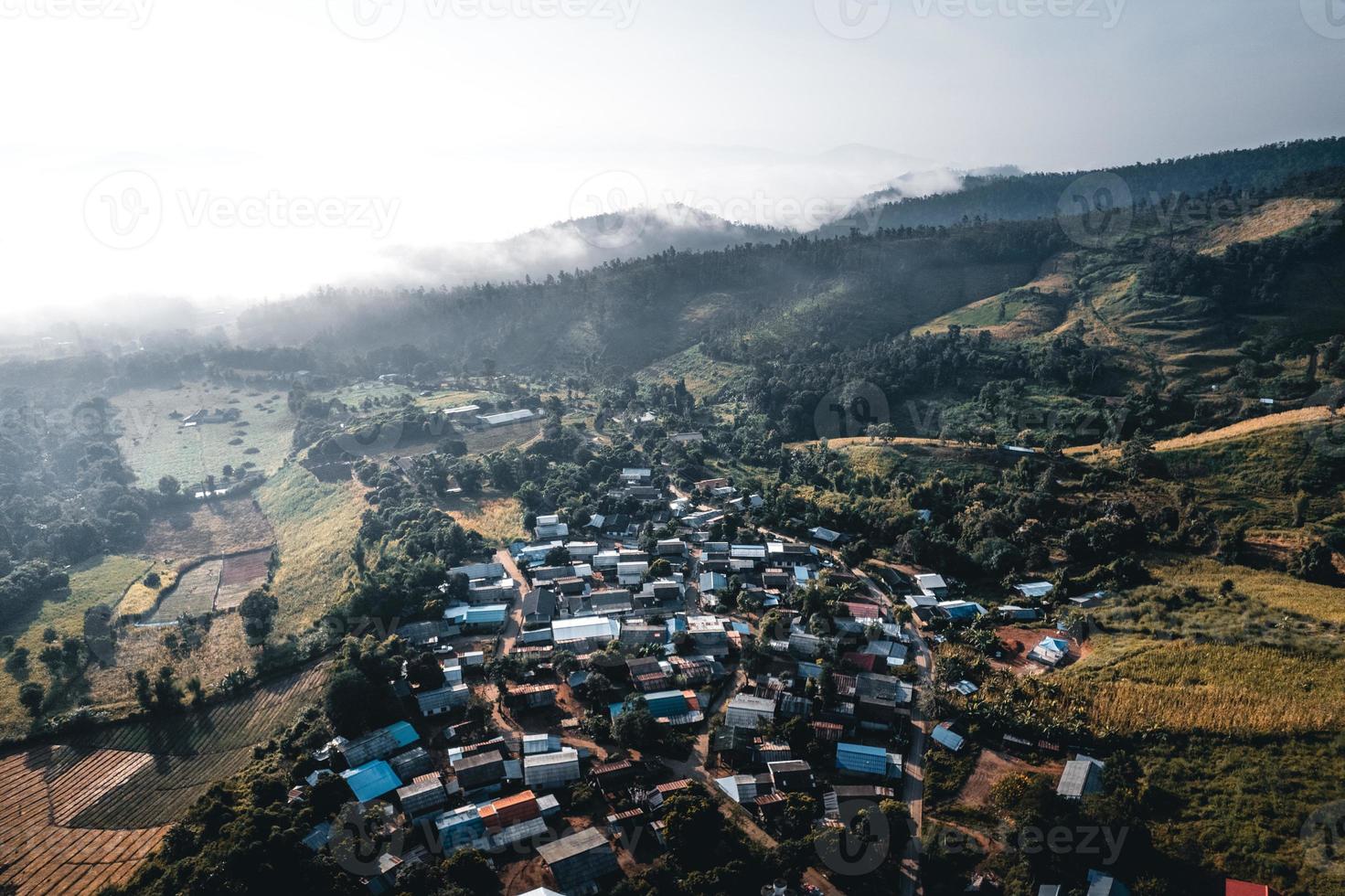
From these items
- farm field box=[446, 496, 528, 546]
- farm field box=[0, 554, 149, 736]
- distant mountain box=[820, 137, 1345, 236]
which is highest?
distant mountain box=[820, 137, 1345, 236]

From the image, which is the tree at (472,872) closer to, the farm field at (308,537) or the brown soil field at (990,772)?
the brown soil field at (990,772)

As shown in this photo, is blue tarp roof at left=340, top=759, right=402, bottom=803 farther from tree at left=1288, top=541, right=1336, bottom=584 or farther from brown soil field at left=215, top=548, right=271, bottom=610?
tree at left=1288, top=541, right=1336, bottom=584

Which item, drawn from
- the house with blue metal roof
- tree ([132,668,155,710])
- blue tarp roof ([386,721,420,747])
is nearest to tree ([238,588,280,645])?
tree ([132,668,155,710])

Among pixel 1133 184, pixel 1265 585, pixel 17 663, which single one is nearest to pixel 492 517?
pixel 17 663

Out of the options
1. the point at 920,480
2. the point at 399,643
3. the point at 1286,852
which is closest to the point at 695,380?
the point at 920,480

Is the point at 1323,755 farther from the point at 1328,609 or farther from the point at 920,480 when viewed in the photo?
the point at 920,480

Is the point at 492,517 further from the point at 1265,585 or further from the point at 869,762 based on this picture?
the point at 1265,585
